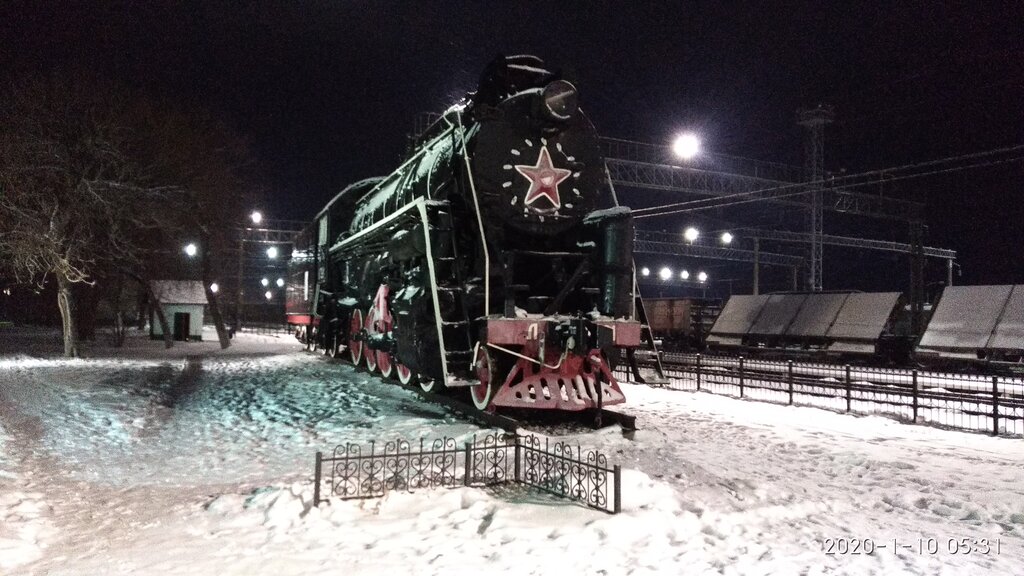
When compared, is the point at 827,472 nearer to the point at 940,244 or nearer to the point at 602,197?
the point at 602,197

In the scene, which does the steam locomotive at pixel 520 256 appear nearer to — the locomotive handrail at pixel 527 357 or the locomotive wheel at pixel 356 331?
the locomotive handrail at pixel 527 357

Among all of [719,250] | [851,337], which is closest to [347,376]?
[851,337]

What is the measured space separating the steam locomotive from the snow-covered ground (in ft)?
3.09

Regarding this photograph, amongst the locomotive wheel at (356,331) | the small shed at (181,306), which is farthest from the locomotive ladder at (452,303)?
the small shed at (181,306)

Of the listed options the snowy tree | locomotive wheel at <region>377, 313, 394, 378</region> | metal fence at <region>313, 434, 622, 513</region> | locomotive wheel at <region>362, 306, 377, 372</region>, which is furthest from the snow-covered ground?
the snowy tree

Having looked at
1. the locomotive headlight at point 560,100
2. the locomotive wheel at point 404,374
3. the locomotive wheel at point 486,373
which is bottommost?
the locomotive wheel at point 404,374

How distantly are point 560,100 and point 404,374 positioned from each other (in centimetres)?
613

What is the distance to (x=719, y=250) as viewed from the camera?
178 feet

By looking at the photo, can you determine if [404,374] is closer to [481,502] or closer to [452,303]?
[452,303]

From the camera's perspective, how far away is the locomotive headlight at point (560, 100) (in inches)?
352

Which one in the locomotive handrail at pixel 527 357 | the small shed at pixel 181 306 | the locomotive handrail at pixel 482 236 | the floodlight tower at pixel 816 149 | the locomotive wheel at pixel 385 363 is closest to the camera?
the locomotive handrail at pixel 527 357

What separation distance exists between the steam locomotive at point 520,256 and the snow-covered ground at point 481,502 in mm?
941

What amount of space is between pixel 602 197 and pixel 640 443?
12.4 ft

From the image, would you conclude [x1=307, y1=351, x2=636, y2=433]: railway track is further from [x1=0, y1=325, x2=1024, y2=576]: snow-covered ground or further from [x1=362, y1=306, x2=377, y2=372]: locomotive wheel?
[x1=362, y1=306, x2=377, y2=372]: locomotive wheel
